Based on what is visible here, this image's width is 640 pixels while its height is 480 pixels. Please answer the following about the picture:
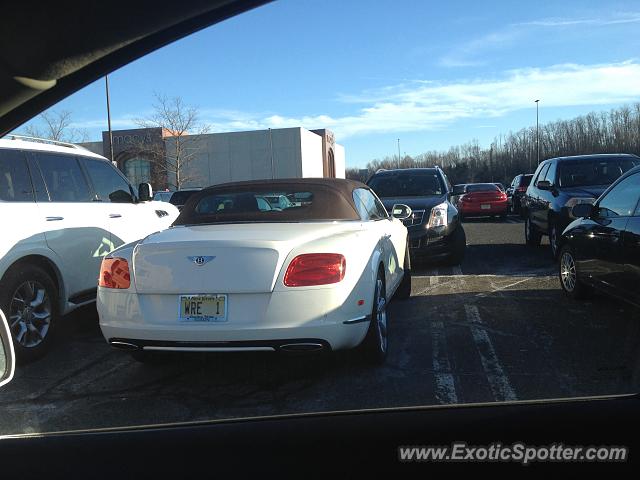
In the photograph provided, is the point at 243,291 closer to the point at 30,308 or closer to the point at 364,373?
the point at 364,373

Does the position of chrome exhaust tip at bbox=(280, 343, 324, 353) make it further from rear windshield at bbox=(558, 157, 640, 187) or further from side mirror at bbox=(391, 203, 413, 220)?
rear windshield at bbox=(558, 157, 640, 187)

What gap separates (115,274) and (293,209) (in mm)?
1479

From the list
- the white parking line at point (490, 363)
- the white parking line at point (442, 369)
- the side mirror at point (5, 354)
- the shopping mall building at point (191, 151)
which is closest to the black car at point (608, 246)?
the white parking line at point (490, 363)

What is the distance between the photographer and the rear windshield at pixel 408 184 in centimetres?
967

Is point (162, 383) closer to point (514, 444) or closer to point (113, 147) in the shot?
point (113, 147)

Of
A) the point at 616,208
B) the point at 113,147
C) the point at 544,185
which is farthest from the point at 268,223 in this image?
the point at 544,185

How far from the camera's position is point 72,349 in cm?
497

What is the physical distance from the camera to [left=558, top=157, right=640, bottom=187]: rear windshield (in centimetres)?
883

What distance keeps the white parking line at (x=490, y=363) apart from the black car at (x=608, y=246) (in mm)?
1255

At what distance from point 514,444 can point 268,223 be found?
9.26 feet

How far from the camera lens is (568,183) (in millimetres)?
9375

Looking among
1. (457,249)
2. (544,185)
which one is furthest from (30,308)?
(544,185)

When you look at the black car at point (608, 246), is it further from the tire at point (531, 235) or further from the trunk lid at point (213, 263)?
the tire at point (531, 235)

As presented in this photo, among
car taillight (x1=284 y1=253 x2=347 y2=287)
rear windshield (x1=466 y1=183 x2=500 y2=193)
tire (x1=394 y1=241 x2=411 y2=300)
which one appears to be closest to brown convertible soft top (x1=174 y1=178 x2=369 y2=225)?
car taillight (x1=284 y1=253 x2=347 y2=287)
